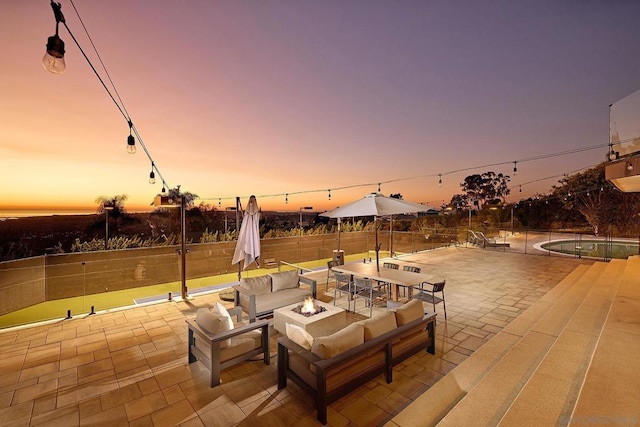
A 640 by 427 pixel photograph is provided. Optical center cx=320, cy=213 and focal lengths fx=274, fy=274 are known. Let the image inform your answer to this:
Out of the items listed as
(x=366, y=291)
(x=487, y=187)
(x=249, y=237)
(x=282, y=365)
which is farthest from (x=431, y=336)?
(x=487, y=187)

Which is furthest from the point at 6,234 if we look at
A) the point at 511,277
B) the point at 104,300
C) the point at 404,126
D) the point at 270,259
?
the point at 511,277

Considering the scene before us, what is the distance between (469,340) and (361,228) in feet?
25.8

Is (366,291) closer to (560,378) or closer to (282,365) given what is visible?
(282,365)

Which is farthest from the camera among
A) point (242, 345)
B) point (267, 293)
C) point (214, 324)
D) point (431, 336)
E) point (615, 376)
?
point (267, 293)

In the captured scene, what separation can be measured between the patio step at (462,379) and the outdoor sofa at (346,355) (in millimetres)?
504

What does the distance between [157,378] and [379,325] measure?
273 cm

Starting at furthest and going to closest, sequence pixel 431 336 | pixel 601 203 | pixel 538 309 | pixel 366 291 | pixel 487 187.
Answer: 1. pixel 487 187
2. pixel 601 203
3. pixel 366 291
4. pixel 538 309
5. pixel 431 336

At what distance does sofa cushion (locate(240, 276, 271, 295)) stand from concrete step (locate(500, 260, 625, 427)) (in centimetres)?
387

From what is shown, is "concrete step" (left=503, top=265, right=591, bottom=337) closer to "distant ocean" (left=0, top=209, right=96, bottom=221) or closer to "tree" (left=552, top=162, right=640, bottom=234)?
"distant ocean" (left=0, top=209, right=96, bottom=221)

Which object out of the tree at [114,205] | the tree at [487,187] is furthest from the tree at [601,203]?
the tree at [114,205]

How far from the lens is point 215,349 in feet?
10.2

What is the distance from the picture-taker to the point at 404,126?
10.9 meters

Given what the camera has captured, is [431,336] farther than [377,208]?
No

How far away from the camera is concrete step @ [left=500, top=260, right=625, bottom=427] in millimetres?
2219
